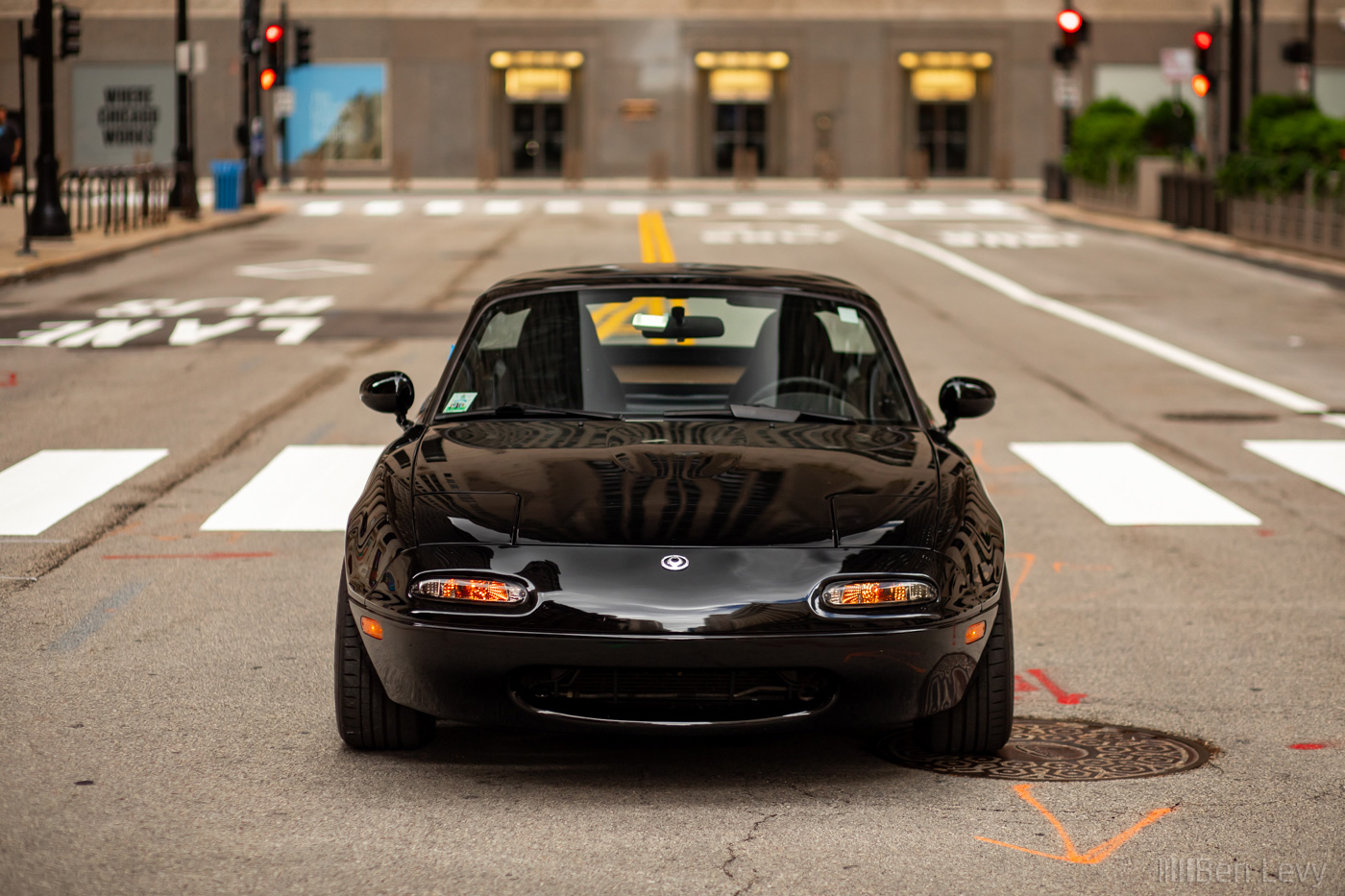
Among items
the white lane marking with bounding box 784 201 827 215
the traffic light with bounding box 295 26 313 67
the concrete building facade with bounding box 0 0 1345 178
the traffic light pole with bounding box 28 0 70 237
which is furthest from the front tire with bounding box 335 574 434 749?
the concrete building facade with bounding box 0 0 1345 178

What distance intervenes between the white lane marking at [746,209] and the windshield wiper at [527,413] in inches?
1293

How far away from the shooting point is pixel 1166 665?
6625mm

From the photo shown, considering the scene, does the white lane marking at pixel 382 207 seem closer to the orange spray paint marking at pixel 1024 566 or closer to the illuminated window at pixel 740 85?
the illuminated window at pixel 740 85

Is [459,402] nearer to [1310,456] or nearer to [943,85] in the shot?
[1310,456]

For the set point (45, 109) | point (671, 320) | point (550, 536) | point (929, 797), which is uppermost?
point (45, 109)

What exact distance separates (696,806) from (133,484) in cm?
613

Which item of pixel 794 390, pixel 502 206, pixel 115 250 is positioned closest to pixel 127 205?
pixel 115 250

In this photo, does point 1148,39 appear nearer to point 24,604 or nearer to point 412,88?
point 412,88

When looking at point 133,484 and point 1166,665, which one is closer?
point 1166,665

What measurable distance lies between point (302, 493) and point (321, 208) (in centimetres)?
3304

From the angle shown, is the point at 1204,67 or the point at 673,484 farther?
the point at 1204,67

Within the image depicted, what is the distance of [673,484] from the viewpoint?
5.32 m

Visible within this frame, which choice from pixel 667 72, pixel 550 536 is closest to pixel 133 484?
pixel 550 536

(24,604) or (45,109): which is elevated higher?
(45,109)
